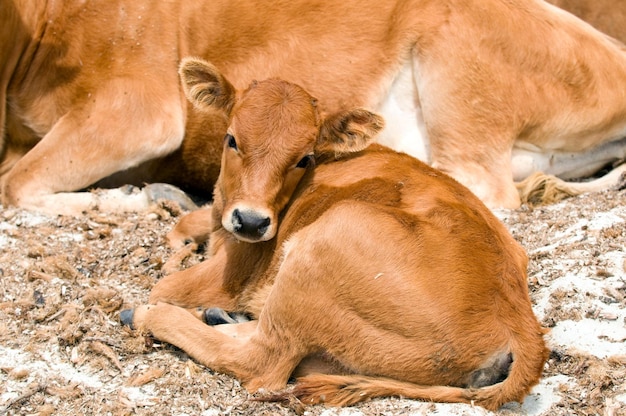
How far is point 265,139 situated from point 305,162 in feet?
0.99

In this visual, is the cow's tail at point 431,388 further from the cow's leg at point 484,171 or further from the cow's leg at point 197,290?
the cow's leg at point 484,171

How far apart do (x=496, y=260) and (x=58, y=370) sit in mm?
2153

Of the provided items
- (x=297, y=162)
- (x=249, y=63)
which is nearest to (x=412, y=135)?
(x=249, y=63)

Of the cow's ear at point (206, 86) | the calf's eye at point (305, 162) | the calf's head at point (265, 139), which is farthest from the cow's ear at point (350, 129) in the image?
the cow's ear at point (206, 86)

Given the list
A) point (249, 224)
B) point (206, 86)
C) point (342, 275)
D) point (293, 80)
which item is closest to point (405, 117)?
point (293, 80)

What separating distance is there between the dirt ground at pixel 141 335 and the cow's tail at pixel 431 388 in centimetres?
5

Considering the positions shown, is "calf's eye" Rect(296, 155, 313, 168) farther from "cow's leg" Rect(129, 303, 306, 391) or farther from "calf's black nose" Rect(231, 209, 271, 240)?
"cow's leg" Rect(129, 303, 306, 391)

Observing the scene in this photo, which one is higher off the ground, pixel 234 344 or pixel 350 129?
pixel 350 129

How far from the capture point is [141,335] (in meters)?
4.87

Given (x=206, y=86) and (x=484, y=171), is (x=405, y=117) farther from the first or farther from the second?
(x=206, y=86)

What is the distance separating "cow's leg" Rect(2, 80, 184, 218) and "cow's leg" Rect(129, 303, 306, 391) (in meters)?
1.99

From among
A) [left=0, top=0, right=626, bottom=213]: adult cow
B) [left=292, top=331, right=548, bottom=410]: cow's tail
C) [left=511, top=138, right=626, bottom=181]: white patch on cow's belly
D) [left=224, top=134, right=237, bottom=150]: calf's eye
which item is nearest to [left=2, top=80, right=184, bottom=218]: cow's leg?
[left=0, top=0, right=626, bottom=213]: adult cow

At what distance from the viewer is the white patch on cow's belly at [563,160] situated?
23.9 ft

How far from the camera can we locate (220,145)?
6.98 metres
